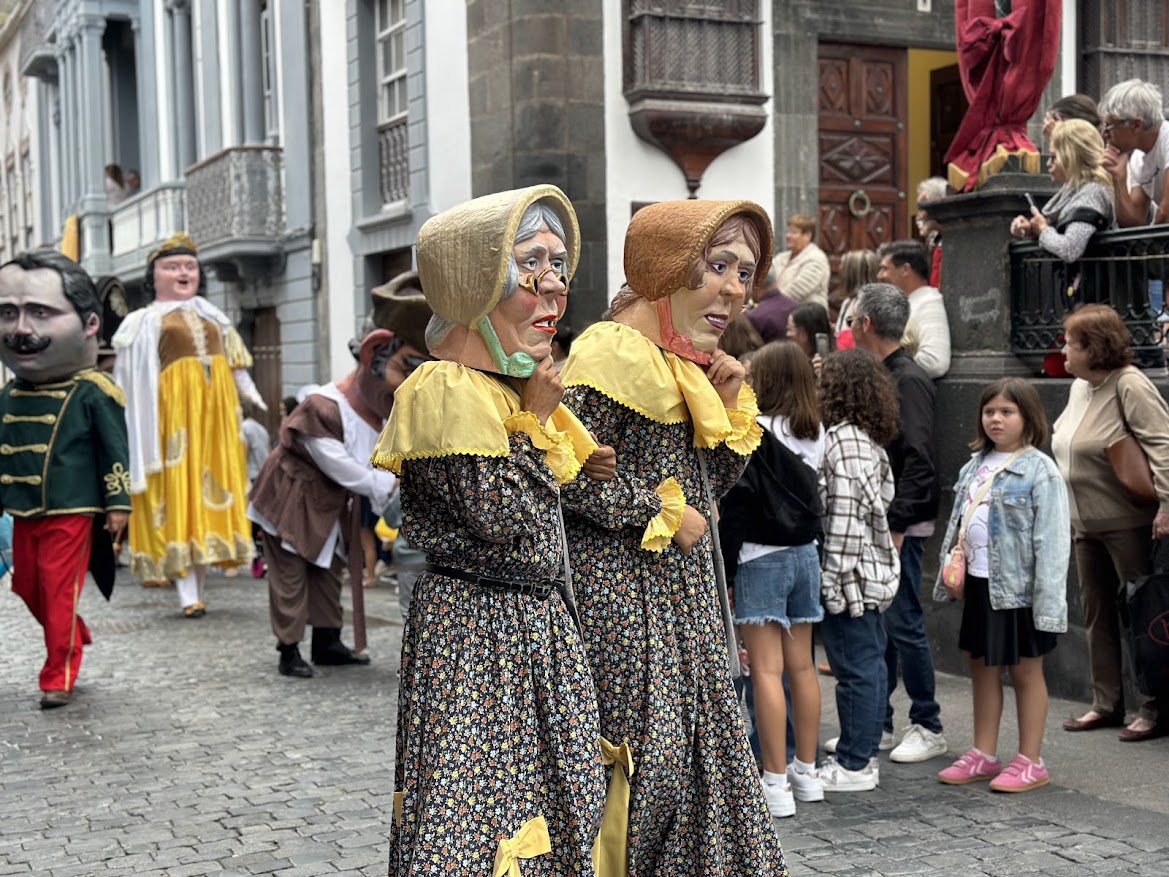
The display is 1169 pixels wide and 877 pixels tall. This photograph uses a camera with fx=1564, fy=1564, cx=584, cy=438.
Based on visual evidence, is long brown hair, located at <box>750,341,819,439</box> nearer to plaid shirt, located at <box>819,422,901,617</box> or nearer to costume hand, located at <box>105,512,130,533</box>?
plaid shirt, located at <box>819,422,901,617</box>

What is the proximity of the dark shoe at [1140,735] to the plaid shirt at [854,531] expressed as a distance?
1486 millimetres

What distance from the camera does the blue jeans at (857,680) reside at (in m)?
5.93

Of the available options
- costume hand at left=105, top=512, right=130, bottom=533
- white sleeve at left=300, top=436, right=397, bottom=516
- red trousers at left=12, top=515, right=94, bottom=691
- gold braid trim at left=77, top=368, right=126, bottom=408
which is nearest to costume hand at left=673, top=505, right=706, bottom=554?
white sleeve at left=300, top=436, right=397, bottom=516

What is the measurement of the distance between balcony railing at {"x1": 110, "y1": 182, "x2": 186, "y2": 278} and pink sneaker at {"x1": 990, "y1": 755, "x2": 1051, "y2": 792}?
1815 cm

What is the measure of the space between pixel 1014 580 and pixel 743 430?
6.31ft

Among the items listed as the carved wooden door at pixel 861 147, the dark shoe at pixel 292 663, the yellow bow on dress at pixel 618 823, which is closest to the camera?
the yellow bow on dress at pixel 618 823

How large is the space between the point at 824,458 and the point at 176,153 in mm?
19190

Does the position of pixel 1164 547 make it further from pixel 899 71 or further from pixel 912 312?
pixel 899 71

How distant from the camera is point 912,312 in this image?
336 inches

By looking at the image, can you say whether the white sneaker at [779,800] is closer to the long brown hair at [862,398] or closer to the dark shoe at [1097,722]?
the long brown hair at [862,398]

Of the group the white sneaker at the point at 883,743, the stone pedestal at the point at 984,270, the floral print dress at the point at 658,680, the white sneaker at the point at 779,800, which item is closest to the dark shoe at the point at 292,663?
the white sneaker at the point at 883,743

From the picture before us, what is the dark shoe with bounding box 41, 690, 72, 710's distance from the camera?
7787 mm

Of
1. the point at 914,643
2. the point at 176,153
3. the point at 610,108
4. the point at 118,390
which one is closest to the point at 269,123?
the point at 176,153

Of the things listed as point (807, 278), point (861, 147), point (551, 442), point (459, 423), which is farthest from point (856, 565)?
point (861, 147)
